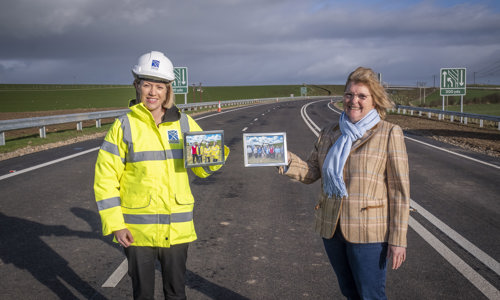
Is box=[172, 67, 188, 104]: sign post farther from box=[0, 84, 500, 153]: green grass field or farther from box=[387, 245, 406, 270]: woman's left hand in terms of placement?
box=[387, 245, 406, 270]: woman's left hand

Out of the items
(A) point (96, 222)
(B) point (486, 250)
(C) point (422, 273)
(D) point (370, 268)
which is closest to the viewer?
(D) point (370, 268)

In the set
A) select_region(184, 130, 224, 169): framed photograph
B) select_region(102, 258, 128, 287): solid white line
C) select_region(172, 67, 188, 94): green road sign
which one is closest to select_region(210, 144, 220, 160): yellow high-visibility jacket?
select_region(184, 130, 224, 169): framed photograph

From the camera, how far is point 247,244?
18.1ft

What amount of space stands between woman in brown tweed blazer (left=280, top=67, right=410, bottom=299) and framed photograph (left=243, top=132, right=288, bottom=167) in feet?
1.39

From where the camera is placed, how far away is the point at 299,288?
424 cm

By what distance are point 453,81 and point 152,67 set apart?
29848 mm

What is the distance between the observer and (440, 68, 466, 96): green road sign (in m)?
28.9

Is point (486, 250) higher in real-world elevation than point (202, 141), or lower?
lower

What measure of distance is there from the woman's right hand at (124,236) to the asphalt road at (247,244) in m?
1.38

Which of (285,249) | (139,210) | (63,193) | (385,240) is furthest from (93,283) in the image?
(63,193)

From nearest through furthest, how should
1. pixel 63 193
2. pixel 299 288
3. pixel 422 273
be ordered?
pixel 299 288
pixel 422 273
pixel 63 193

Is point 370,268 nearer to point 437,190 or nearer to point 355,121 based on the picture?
point 355,121

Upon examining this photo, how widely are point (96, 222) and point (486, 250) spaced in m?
5.17

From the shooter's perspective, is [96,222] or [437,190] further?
[437,190]
